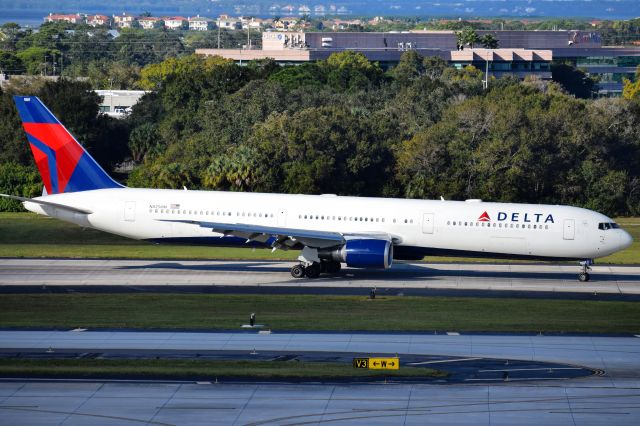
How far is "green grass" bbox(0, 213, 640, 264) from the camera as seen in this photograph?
55.9m

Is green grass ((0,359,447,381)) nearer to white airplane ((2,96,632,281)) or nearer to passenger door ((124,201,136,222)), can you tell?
white airplane ((2,96,632,281))

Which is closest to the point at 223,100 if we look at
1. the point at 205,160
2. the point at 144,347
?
the point at 205,160

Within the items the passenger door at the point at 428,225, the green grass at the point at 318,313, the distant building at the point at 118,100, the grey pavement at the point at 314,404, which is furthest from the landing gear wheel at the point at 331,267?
the distant building at the point at 118,100

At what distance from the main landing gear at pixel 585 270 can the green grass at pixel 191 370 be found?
20.2 m

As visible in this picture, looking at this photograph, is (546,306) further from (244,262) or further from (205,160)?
(205,160)

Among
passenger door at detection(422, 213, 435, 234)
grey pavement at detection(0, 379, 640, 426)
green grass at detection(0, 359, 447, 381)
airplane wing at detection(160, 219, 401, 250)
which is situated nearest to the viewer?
grey pavement at detection(0, 379, 640, 426)

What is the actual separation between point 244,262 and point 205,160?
27196 millimetres

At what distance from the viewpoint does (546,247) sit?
156 feet

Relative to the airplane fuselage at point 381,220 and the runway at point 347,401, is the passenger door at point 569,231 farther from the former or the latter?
the runway at point 347,401

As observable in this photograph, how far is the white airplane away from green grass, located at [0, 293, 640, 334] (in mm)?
4471

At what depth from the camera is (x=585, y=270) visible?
1925 inches

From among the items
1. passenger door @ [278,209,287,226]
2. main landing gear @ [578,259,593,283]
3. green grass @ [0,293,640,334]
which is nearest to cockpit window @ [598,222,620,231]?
main landing gear @ [578,259,593,283]

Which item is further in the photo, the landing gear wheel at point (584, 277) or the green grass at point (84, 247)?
the green grass at point (84, 247)

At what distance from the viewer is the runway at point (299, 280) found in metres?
46.8
